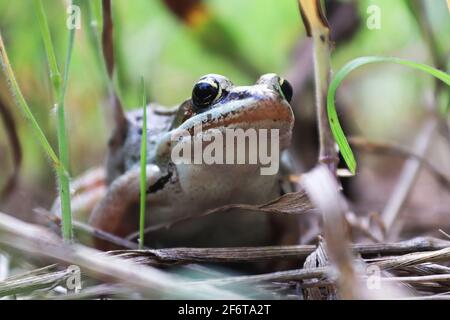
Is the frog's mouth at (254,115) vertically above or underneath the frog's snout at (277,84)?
underneath

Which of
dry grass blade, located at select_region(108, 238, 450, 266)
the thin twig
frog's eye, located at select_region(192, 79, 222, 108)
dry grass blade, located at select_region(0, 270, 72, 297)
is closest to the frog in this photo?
frog's eye, located at select_region(192, 79, 222, 108)

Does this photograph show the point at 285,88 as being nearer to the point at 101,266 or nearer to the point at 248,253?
the point at 248,253

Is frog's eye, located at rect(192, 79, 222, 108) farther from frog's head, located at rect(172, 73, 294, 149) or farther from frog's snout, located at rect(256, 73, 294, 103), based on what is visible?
frog's snout, located at rect(256, 73, 294, 103)

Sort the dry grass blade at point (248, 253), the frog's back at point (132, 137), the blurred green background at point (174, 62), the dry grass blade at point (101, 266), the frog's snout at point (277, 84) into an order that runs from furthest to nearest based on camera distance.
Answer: the blurred green background at point (174, 62) < the frog's back at point (132, 137) < the frog's snout at point (277, 84) < the dry grass blade at point (248, 253) < the dry grass blade at point (101, 266)

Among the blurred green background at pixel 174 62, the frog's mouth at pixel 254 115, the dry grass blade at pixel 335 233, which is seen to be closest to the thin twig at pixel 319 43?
the frog's mouth at pixel 254 115

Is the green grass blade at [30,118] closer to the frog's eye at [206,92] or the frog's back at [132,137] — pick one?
the frog's eye at [206,92]

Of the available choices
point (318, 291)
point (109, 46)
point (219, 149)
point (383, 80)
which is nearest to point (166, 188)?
point (219, 149)

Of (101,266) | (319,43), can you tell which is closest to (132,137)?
(319,43)
